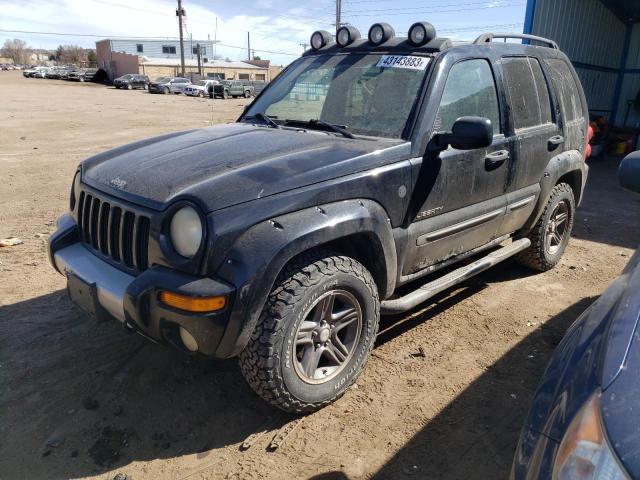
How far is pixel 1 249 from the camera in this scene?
5.14 m

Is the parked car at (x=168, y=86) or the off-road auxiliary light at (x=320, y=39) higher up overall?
the off-road auxiliary light at (x=320, y=39)

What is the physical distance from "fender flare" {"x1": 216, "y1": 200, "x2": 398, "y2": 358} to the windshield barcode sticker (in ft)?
4.10

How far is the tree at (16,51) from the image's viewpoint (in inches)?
4749

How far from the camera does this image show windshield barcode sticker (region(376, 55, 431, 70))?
3.32 metres

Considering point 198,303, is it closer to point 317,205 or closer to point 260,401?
point 317,205

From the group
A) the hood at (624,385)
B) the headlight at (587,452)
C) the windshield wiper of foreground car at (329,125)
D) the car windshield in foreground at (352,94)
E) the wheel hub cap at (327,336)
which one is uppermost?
the car windshield in foreground at (352,94)

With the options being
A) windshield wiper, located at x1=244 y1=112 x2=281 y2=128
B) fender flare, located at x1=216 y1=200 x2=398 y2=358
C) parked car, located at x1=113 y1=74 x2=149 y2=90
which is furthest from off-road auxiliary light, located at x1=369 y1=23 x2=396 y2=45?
parked car, located at x1=113 y1=74 x2=149 y2=90

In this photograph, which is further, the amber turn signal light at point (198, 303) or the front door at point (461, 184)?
the front door at point (461, 184)

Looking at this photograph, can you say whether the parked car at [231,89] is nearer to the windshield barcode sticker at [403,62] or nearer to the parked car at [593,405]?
the windshield barcode sticker at [403,62]

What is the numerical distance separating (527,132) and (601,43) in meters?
12.2

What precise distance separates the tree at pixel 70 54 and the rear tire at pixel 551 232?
338 ft

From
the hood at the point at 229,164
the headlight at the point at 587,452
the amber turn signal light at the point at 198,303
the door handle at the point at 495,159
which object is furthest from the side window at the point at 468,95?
the headlight at the point at 587,452

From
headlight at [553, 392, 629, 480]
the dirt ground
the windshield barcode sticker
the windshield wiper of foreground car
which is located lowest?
the dirt ground

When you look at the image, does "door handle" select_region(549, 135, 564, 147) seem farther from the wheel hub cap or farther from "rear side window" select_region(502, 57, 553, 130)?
the wheel hub cap
